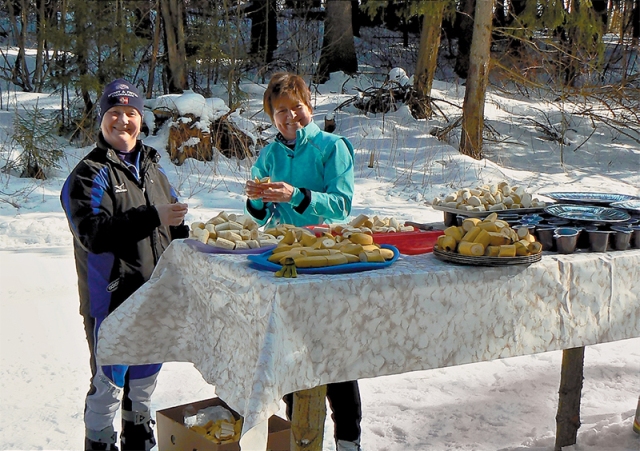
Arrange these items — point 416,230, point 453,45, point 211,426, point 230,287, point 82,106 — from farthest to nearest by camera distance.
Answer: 1. point 453,45
2. point 82,106
3. point 416,230
4. point 211,426
5. point 230,287

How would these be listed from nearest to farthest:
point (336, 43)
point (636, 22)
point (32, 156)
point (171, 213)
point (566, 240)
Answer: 1. point (566, 240)
2. point (171, 213)
3. point (32, 156)
4. point (636, 22)
5. point (336, 43)

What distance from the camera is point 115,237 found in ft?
9.66

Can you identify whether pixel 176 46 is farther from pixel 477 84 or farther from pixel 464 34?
pixel 464 34

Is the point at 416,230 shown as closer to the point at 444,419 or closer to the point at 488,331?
the point at 488,331

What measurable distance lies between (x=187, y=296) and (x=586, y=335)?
1481 mm

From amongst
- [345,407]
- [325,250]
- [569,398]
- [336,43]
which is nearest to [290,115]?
[325,250]

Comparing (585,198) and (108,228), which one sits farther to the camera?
(585,198)

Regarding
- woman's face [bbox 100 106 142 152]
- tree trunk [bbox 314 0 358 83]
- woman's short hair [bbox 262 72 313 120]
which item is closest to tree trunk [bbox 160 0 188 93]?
tree trunk [bbox 314 0 358 83]

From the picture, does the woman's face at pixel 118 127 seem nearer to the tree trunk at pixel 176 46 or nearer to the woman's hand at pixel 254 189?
the woman's hand at pixel 254 189

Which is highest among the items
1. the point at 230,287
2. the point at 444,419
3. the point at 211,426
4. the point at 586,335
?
the point at 230,287

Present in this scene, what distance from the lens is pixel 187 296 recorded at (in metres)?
2.87

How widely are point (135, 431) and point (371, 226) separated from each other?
1269 mm

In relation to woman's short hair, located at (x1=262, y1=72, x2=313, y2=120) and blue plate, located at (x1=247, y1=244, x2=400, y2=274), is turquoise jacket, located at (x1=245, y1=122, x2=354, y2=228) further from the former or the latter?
blue plate, located at (x1=247, y1=244, x2=400, y2=274)

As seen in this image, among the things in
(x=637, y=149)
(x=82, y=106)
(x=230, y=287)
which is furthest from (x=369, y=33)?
(x=230, y=287)
